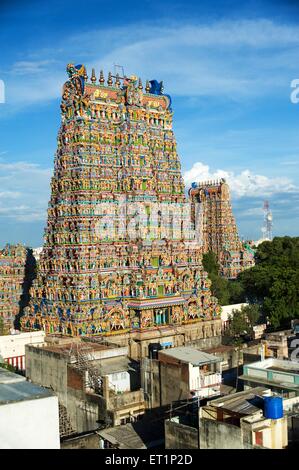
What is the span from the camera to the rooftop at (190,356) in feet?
94.4

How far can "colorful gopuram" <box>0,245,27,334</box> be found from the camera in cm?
5369

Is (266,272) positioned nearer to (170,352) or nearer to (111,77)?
(111,77)

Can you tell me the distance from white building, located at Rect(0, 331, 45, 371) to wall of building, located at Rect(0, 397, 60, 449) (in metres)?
23.9

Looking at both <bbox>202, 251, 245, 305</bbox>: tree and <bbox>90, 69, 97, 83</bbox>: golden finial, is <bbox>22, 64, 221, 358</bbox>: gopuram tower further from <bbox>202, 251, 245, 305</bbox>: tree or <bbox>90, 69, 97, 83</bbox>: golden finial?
<bbox>202, 251, 245, 305</bbox>: tree

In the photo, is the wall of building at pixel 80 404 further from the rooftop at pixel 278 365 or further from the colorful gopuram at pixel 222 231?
the colorful gopuram at pixel 222 231

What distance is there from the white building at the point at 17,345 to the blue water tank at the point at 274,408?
24.7 meters

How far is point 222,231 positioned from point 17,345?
37336mm

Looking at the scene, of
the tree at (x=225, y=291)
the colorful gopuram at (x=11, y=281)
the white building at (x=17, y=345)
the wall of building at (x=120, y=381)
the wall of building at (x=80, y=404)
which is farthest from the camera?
the tree at (x=225, y=291)

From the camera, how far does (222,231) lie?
7450cm

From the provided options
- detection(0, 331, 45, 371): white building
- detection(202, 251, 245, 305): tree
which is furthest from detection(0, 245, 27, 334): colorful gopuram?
detection(202, 251, 245, 305): tree

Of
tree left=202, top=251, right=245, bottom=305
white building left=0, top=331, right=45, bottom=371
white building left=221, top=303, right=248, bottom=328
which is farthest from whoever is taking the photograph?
tree left=202, top=251, right=245, bottom=305

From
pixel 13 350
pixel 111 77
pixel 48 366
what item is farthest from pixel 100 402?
pixel 111 77

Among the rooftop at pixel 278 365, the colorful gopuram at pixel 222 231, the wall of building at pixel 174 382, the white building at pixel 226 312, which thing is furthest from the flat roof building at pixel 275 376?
the colorful gopuram at pixel 222 231

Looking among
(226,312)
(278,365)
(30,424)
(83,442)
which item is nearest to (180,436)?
(83,442)
